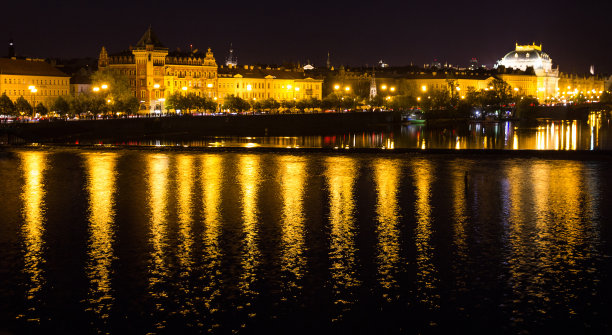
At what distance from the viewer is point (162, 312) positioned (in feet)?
59.1

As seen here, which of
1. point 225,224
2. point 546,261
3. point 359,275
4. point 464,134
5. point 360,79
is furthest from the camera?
point 360,79

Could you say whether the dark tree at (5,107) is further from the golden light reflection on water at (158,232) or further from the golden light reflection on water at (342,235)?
the golden light reflection on water at (342,235)

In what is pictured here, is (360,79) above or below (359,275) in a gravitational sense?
above

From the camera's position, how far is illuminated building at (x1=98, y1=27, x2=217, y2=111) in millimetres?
122500

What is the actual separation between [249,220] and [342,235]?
4155mm

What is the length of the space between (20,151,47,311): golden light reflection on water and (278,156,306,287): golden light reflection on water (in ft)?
21.1

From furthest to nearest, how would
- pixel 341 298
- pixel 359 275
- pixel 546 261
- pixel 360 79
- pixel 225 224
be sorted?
pixel 360 79, pixel 225 224, pixel 546 261, pixel 359 275, pixel 341 298

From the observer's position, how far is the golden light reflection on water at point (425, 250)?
19.3 metres

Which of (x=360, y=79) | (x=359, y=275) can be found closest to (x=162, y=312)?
(x=359, y=275)

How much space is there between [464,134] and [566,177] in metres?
54.7

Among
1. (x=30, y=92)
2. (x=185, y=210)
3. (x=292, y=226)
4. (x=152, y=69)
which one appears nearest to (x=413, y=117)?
(x=152, y=69)

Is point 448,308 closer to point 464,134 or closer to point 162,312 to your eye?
point 162,312

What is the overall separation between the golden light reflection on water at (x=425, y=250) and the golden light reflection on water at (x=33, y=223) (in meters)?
9.29

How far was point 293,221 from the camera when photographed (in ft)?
92.8
